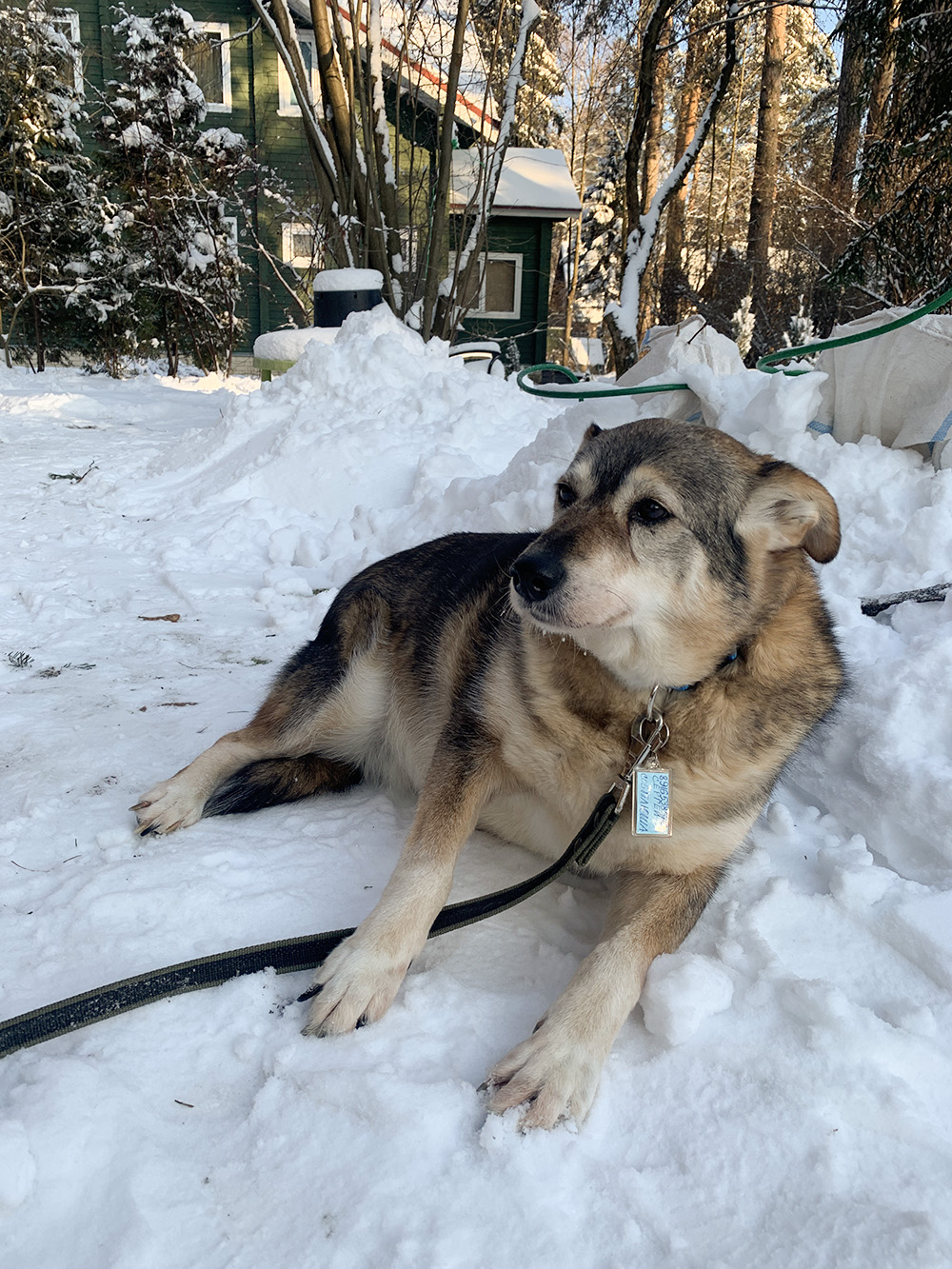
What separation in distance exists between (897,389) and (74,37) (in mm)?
22947

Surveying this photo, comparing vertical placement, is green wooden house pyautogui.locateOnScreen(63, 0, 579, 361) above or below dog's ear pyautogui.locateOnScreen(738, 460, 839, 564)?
above

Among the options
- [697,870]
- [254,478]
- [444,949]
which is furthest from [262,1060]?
[254,478]

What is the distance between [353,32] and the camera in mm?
10289

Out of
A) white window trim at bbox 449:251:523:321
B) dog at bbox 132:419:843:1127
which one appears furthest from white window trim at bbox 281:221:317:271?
dog at bbox 132:419:843:1127

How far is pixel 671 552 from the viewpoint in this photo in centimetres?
210

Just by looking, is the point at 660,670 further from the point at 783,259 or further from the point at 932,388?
the point at 783,259

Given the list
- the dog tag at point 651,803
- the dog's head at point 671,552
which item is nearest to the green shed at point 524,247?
the dog's head at point 671,552

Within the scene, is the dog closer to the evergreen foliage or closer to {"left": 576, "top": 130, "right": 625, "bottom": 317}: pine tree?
the evergreen foliage

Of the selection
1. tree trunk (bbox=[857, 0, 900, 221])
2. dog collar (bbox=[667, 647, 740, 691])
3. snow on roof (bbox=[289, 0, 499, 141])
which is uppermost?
snow on roof (bbox=[289, 0, 499, 141])

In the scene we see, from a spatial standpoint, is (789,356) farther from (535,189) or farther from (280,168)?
(280,168)

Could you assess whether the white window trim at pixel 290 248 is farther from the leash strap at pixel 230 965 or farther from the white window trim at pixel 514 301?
the leash strap at pixel 230 965

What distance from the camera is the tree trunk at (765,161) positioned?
17188mm

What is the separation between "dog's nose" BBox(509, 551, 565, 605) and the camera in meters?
1.94

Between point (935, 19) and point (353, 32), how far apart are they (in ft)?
21.5
